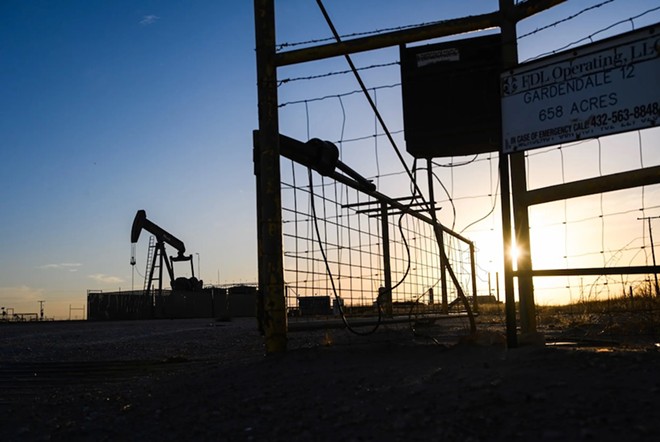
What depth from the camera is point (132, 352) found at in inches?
319

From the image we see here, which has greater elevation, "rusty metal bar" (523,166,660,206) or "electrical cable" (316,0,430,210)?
"electrical cable" (316,0,430,210)

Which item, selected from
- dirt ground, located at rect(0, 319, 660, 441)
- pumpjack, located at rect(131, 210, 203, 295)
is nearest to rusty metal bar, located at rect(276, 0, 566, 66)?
dirt ground, located at rect(0, 319, 660, 441)

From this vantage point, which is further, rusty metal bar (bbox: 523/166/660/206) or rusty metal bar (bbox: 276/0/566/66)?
rusty metal bar (bbox: 276/0/566/66)

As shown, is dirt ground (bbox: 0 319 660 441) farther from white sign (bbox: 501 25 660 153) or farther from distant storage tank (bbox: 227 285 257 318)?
distant storage tank (bbox: 227 285 257 318)

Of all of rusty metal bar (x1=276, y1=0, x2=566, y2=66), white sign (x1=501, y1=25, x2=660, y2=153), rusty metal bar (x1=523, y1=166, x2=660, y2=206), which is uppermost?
rusty metal bar (x1=276, y1=0, x2=566, y2=66)

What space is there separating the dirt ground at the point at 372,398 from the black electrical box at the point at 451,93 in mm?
1847

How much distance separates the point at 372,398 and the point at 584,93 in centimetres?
254

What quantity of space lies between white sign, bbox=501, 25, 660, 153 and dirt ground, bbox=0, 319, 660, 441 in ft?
4.94

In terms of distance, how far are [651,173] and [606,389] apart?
6.29ft

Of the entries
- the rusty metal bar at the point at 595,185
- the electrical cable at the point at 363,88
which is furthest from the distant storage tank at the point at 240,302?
the rusty metal bar at the point at 595,185

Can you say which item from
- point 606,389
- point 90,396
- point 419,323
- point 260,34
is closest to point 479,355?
point 606,389

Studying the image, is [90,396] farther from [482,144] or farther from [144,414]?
[482,144]

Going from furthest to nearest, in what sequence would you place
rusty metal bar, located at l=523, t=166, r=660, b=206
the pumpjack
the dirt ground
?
the pumpjack → rusty metal bar, located at l=523, t=166, r=660, b=206 → the dirt ground

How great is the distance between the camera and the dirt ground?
276 centimetres
